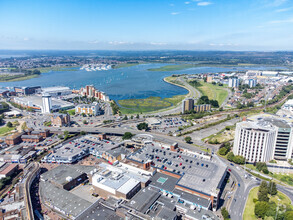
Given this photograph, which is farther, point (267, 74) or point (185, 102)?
point (267, 74)

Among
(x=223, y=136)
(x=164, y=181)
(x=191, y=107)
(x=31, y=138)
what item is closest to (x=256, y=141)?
(x=223, y=136)

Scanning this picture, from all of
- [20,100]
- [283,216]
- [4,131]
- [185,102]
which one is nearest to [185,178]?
[283,216]

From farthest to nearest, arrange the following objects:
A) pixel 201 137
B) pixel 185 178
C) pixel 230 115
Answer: pixel 230 115 → pixel 201 137 → pixel 185 178

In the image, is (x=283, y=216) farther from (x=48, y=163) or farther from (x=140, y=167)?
(x=48, y=163)

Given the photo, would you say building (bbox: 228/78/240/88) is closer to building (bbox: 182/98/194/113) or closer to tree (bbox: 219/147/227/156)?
building (bbox: 182/98/194/113)

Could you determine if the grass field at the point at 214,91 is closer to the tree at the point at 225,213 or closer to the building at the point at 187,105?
the building at the point at 187,105

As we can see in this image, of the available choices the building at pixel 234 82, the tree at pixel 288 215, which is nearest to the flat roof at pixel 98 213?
the tree at pixel 288 215

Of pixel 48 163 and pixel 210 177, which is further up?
pixel 210 177
